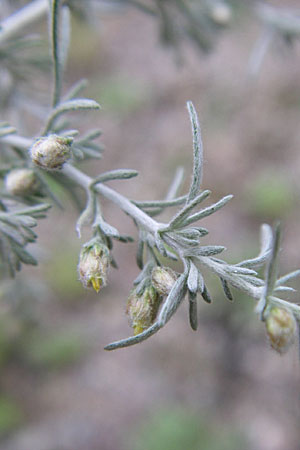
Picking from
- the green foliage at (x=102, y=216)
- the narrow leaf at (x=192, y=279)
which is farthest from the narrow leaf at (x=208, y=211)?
the narrow leaf at (x=192, y=279)

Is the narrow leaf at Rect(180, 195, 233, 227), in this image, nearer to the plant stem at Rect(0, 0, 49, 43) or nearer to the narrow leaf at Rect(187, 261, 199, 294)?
the narrow leaf at Rect(187, 261, 199, 294)

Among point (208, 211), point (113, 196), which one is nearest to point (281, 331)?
point (208, 211)

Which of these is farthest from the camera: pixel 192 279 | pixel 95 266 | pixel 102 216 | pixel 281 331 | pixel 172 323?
pixel 172 323

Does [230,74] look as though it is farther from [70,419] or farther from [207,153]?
[70,419]

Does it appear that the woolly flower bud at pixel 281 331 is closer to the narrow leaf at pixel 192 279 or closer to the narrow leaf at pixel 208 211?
the narrow leaf at pixel 192 279

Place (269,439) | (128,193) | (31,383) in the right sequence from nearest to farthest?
(269,439), (31,383), (128,193)

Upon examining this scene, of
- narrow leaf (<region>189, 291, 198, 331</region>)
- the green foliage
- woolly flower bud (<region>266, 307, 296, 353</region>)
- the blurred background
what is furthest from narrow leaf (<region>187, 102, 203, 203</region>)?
the blurred background

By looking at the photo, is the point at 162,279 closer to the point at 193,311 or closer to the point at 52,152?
the point at 193,311

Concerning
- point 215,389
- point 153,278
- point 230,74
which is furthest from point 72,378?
point 230,74
